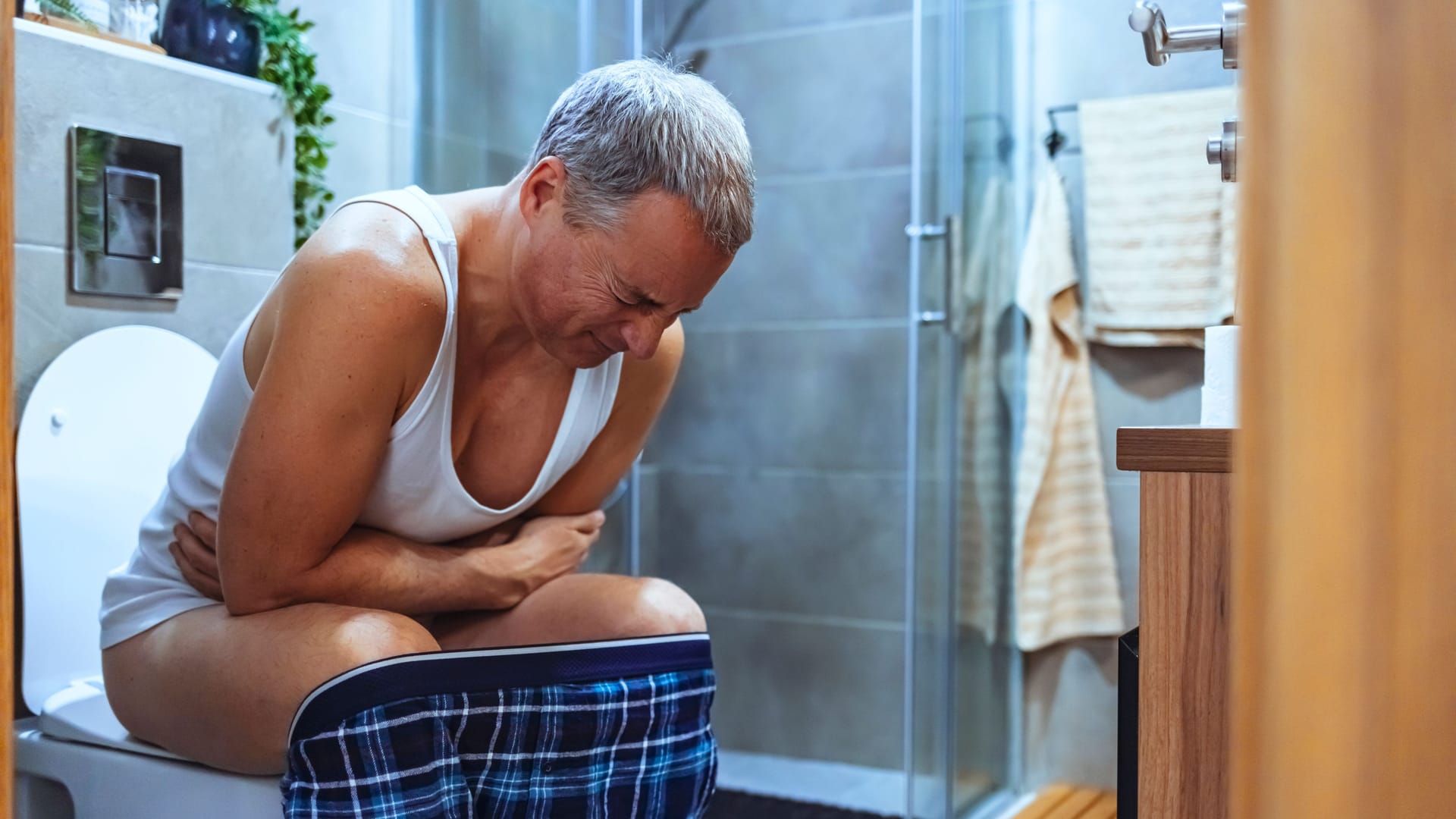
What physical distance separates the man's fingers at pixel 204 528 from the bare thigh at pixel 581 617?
0.73 ft

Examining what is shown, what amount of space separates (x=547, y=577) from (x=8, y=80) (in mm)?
772

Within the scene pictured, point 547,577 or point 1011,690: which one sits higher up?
point 547,577

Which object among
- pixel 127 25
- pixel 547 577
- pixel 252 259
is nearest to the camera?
pixel 547 577

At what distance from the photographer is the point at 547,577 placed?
1.21 m

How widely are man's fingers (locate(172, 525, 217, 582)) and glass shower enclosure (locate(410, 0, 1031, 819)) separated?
97cm

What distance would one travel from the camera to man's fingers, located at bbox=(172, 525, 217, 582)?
108 cm

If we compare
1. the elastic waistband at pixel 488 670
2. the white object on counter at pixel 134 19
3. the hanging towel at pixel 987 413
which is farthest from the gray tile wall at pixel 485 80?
the elastic waistband at pixel 488 670

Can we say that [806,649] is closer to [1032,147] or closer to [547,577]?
[1032,147]

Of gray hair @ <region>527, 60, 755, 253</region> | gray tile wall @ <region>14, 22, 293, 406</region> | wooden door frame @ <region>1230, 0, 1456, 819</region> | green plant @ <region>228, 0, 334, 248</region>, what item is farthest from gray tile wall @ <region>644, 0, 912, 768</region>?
wooden door frame @ <region>1230, 0, 1456, 819</region>

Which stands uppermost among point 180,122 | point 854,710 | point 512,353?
point 180,122

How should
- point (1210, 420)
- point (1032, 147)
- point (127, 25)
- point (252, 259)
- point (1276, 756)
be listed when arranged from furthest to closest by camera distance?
point (1032, 147)
point (252, 259)
point (127, 25)
point (1210, 420)
point (1276, 756)

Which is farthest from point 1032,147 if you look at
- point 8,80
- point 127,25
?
point 8,80

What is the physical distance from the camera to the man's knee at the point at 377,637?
36.1 inches

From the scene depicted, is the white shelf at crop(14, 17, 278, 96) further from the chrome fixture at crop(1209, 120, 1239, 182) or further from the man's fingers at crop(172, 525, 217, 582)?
the chrome fixture at crop(1209, 120, 1239, 182)
